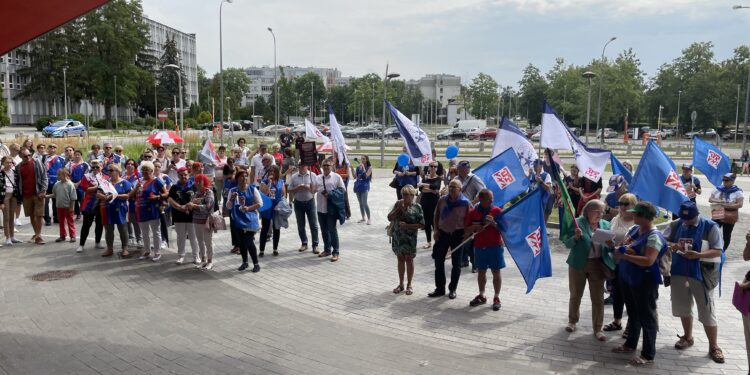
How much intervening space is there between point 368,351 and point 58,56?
275ft

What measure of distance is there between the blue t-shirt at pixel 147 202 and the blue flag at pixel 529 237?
655 centimetres

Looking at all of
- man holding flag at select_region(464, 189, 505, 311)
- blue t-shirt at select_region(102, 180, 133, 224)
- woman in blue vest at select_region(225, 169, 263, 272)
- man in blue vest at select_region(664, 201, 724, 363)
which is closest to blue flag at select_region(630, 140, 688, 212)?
man in blue vest at select_region(664, 201, 724, 363)

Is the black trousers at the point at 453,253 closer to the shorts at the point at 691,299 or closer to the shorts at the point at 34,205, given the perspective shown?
the shorts at the point at 691,299

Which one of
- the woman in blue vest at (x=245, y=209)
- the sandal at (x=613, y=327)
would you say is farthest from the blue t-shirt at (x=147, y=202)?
the sandal at (x=613, y=327)

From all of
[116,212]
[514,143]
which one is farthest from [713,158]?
[116,212]

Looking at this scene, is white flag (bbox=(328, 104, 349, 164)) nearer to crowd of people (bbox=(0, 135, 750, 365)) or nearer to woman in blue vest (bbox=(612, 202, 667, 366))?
crowd of people (bbox=(0, 135, 750, 365))

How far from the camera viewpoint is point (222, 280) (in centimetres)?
944

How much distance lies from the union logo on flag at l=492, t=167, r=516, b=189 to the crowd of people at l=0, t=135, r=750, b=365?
0.97 ft

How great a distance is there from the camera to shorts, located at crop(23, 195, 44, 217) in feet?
40.5

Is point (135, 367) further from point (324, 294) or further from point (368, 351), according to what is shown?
point (324, 294)

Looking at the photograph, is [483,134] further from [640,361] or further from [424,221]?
[640,361]

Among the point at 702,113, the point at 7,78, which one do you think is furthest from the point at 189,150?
the point at 702,113

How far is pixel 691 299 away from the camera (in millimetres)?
6453

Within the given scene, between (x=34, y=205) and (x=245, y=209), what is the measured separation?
5.96m
